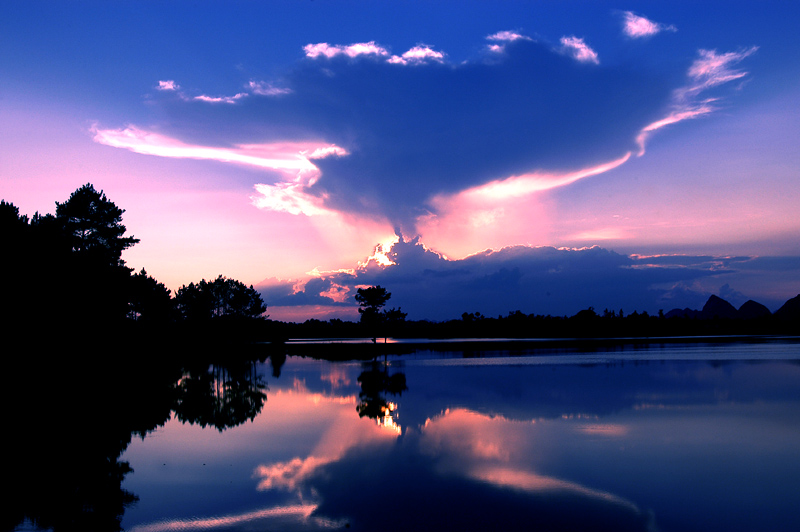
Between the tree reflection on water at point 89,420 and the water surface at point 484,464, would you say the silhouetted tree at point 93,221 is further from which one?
the water surface at point 484,464

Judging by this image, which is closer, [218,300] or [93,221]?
[93,221]

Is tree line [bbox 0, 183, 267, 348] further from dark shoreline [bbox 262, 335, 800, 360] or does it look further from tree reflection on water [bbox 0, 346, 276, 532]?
dark shoreline [bbox 262, 335, 800, 360]

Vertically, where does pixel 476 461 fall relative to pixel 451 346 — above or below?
above

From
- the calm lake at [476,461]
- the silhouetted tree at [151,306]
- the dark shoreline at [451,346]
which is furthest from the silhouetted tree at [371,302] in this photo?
the calm lake at [476,461]

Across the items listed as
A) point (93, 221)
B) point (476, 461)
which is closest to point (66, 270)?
point (93, 221)

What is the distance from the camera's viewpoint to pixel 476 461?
16.7 metres

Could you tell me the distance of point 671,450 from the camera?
58.7 feet

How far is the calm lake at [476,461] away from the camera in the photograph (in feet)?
39.5

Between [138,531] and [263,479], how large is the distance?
4.21 m

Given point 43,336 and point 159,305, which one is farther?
point 159,305

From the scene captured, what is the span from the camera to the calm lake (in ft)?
39.5

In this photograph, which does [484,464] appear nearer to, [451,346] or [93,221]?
[93,221]

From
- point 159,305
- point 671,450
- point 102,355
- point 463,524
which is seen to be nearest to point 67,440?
point 463,524

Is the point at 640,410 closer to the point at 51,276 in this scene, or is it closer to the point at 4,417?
the point at 4,417
